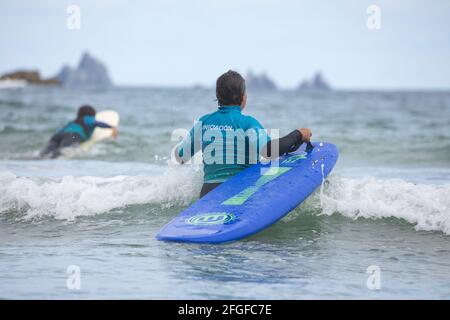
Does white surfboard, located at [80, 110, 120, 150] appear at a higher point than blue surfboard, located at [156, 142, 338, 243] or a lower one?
lower

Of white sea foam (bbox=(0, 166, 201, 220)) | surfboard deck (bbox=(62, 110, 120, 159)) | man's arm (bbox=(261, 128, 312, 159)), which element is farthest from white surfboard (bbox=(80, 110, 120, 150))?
man's arm (bbox=(261, 128, 312, 159))

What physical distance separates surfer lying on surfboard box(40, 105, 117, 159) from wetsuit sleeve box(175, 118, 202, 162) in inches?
252

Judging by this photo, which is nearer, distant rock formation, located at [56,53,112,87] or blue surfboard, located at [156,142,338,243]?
blue surfboard, located at [156,142,338,243]

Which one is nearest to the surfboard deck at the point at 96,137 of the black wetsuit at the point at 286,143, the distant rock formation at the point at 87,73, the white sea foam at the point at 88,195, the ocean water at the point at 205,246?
the ocean water at the point at 205,246

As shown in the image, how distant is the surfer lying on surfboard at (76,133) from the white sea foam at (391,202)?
5.90 m

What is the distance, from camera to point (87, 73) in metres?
108

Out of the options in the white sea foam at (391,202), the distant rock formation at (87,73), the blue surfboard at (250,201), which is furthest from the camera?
the distant rock formation at (87,73)

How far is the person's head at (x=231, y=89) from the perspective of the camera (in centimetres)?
564

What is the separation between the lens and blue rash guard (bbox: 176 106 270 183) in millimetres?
5664

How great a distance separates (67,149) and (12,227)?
5.59 metres

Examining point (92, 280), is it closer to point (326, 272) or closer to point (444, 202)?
point (326, 272)

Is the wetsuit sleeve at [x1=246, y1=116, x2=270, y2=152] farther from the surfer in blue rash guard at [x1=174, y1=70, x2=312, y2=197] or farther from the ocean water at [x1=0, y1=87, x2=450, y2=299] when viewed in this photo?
the ocean water at [x1=0, y1=87, x2=450, y2=299]

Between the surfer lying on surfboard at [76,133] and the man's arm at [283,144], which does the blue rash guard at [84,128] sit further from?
the man's arm at [283,144]
